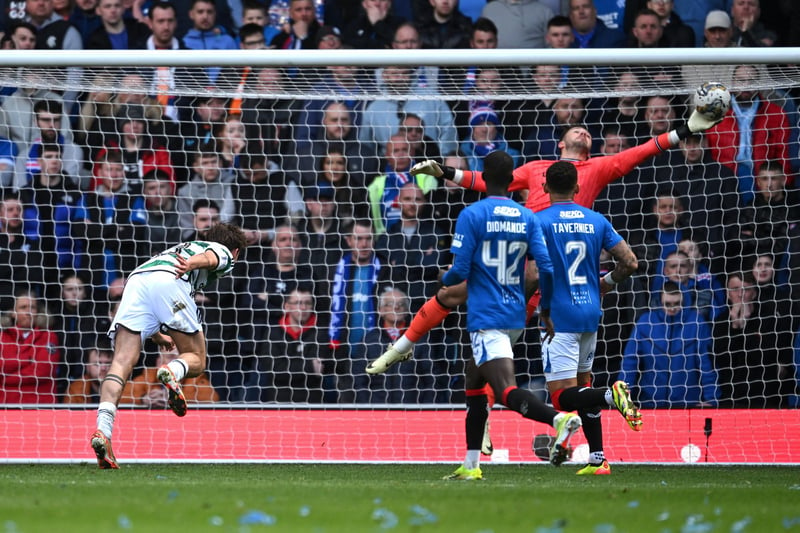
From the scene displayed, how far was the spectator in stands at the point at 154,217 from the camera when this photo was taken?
10781mm

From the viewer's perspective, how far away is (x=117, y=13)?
11852 mm

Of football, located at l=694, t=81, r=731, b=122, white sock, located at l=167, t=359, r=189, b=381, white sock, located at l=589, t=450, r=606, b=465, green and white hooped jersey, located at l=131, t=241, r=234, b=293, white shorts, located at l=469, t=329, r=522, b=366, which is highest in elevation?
football, located at l=694, t=81, r=731, b=122

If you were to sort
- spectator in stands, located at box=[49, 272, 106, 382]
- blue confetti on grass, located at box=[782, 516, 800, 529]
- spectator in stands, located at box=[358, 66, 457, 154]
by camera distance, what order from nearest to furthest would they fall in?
1. blue confetti on grass, located at box=[782, 516, 800, 529]
2. spectator in stands, located at box=[49, 272, 106, 382]
3. spectator in stands, located at box=[358, 66, 457, 154]

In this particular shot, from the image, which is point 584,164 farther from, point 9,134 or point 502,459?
point 9,134

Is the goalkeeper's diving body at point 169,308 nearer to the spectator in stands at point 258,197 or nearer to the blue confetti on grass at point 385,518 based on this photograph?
the spectator in stands at point 258,197

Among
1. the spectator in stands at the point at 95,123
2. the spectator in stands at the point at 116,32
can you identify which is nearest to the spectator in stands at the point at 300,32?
the spectator in stands at the point at 116,32

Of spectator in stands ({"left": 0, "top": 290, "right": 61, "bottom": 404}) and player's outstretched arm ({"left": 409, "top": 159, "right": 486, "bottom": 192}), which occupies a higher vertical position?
player's outstretched arm ({"left": 409, "top": 159, "right": 486, "bottom": 192})

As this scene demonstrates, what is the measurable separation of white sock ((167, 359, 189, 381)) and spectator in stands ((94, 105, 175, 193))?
3325 millimetres

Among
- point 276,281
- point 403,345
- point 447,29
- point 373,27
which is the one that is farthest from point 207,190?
point 403,345

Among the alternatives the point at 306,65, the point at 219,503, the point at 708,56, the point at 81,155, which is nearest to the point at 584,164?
the point at 708,56

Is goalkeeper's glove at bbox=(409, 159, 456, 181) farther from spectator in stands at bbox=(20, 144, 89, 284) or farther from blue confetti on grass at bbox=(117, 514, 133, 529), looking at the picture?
spectator in stands at bbox=(20, 144, 89, 284)

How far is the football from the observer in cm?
820

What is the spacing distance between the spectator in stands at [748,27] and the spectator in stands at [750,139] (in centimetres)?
93

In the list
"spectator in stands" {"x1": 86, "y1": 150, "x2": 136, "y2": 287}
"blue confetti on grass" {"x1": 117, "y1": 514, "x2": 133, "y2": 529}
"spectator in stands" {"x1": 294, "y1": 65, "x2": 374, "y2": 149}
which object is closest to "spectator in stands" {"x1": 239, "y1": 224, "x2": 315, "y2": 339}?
"spectator in stands" {"x1": 294, "y1": 65, "x2": 374, "y2": 149}
